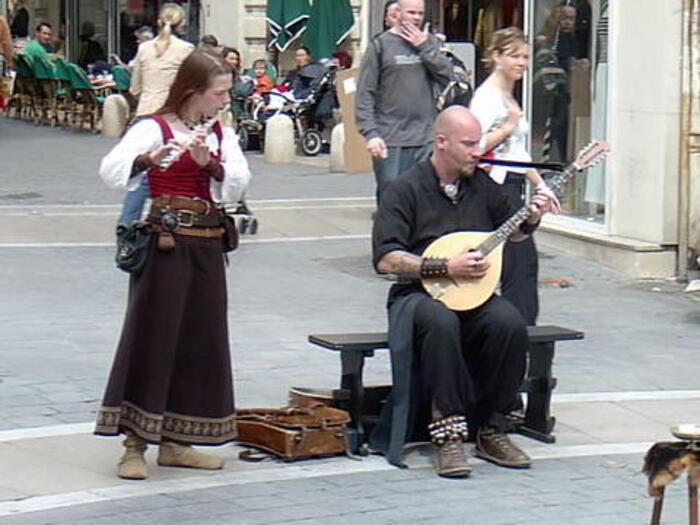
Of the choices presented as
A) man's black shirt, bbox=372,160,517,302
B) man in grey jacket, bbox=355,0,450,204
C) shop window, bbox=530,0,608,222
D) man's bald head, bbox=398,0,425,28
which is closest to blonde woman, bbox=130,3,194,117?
man in grey jacket, bbox=355,0,450,204

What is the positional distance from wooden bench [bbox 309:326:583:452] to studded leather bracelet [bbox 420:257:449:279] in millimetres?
405

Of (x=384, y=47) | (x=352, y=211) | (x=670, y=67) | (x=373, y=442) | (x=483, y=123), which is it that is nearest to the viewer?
(x=373, y=442)

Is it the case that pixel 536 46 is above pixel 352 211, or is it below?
above

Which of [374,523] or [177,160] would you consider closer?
[374,523]

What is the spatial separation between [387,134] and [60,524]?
552cm

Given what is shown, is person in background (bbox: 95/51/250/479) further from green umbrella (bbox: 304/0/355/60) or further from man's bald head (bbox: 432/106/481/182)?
green umbrella (bbox: 304/0/355/60)

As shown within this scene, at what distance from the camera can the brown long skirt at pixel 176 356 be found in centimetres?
705

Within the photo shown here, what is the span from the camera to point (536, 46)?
14.4m

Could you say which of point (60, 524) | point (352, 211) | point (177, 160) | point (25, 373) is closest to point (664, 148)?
point (352, 211)

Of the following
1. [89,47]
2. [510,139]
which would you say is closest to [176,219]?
[510,139]

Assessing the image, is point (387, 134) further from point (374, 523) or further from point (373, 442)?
point (374, 523)

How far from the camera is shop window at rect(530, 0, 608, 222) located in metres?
13.5

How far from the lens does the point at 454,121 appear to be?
293 inches

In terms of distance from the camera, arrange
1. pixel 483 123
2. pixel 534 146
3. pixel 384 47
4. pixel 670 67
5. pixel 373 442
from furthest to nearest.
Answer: pixel 534 146 < pixel 670 67 < pixel 384 47 < pixel 483 123 < pixel 373 442
